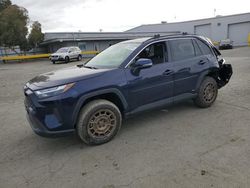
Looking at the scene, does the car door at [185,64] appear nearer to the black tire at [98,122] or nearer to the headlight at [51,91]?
the black tire at [98,122]

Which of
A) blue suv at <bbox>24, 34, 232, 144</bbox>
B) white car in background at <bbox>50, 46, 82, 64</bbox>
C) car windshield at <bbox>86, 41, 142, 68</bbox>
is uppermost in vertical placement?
white car in background at <bbox>50, 46, 82, 64</bbox>

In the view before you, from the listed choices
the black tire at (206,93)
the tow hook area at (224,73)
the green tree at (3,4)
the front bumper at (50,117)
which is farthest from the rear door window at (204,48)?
→ the green tree at (3,4)

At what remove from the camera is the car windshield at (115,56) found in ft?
13.6

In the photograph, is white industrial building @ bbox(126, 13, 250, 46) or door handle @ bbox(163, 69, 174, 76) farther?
white industrial building @ bbox(126, 13, 250, 46)

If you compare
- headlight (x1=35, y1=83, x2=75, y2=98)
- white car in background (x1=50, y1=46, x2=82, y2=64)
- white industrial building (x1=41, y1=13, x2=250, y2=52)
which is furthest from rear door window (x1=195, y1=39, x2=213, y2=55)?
white industrial building (x1=41, y1=13, x2=250, y2=52)

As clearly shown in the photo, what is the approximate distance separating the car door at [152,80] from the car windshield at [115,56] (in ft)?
0.75

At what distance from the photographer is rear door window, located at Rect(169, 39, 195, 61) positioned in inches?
181

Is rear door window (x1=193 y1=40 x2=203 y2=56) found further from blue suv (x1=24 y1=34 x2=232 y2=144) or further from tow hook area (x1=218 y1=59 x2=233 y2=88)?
tow hook area (x1=218 y1=59 x2=233 y2=88)

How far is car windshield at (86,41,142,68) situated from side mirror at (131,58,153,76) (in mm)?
270

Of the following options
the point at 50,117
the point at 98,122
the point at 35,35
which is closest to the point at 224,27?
the point at 35,35

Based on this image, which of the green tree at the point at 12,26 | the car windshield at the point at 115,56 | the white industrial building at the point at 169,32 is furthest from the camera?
the white industrial building at the point at 169,32

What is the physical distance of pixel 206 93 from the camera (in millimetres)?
5215

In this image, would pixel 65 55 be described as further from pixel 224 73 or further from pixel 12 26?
pixel 224 73

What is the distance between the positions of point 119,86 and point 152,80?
729 mm
